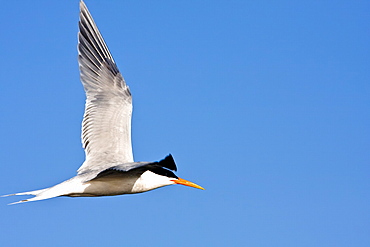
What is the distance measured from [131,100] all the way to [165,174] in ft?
10.9

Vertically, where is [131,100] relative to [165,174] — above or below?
above

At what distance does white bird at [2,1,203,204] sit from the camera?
11.2 meters

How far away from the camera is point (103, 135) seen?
13852 millimetres

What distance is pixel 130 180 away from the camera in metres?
11.6

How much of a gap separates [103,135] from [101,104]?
93 cm

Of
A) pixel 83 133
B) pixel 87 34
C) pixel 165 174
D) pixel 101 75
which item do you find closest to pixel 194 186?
pixel 165 174

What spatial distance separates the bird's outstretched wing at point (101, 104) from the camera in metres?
13.5

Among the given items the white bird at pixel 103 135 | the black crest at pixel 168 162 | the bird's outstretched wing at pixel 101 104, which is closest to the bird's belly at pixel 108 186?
the white bird at pixel 103 135

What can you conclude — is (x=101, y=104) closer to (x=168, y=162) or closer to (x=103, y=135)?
(x=103, y=135)

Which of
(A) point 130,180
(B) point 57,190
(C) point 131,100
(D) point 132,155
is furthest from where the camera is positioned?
(C) point 131,100

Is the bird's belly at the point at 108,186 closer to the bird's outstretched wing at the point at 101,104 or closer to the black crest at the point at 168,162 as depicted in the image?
the bird's outstretched wing at the point at 101,104

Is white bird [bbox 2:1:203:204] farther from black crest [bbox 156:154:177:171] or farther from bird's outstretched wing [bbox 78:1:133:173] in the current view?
black crest [bbox 156:154:177:171]

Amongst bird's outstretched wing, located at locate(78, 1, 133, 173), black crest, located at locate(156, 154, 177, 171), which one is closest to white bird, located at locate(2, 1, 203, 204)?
bird's outstretched wing, located at locate(78, 1, 133, 173)

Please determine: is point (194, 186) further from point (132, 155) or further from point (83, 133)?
point (83, 133)
